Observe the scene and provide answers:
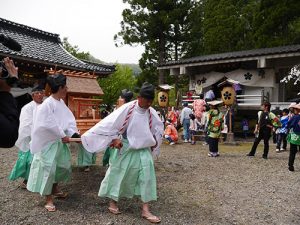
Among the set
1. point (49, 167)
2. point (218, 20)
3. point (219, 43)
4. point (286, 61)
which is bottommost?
point (49, 167)

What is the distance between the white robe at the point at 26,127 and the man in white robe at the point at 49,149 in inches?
39.2

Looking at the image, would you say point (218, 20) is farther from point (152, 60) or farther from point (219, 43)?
point (152, 60)

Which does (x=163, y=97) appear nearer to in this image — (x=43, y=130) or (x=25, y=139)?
(x=25, y=139)

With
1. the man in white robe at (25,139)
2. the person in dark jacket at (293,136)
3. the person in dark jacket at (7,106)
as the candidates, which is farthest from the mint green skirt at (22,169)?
the person in dark jacket at (293,136)

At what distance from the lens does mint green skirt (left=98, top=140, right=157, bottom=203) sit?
399 centimetres

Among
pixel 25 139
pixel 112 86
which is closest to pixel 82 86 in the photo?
pixel 25 139

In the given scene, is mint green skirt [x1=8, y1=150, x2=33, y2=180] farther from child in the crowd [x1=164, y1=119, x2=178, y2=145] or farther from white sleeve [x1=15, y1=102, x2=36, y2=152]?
child in the crowd [x1=164, y1=119, x2=178, y2=145]

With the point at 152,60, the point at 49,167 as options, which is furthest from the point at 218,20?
the point at 49,167

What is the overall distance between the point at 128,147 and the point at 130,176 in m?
0.38

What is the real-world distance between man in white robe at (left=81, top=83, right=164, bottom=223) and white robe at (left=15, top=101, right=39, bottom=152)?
68.5 inches

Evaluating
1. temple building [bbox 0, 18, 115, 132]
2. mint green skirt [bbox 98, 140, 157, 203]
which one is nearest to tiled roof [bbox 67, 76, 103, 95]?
temple building [bbox 0, 18, 115, 132]

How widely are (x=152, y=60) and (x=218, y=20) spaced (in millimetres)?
5737

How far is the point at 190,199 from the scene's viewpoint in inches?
195

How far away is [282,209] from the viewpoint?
4590mm
